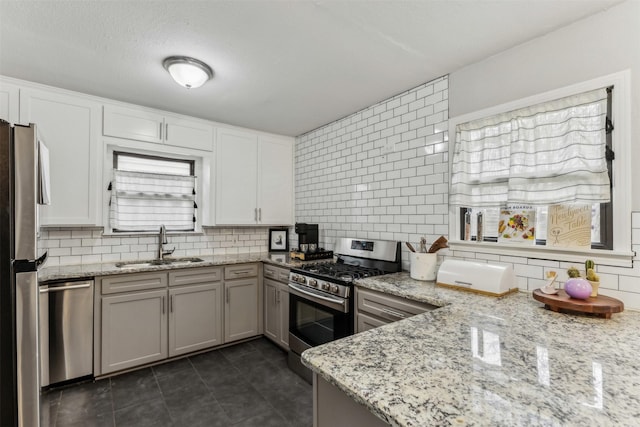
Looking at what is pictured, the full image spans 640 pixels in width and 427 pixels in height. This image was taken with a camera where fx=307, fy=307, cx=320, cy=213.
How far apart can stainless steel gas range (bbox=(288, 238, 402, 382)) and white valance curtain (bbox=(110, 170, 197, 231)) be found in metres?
1.60

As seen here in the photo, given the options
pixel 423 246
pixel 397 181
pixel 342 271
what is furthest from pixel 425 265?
pixel 397 181

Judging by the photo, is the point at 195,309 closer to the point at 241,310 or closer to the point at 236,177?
the point at 241,310

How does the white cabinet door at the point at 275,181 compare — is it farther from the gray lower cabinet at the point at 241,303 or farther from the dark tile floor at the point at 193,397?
the dark tile floor at the point at 193,397

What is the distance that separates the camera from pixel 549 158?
6.07 ft

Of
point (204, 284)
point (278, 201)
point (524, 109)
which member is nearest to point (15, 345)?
point (204, 284)

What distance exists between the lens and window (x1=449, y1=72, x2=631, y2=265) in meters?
1.62

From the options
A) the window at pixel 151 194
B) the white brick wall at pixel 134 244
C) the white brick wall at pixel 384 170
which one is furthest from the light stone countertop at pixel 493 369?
the window at pixel 151 194

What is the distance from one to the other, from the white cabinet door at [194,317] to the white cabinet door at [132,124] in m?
1.54

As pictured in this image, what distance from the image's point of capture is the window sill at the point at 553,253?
62.7 inches

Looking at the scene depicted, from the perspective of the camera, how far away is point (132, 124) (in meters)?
2.99

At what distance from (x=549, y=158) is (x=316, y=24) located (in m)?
1.60

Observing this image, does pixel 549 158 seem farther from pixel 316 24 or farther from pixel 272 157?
pixel 272 157

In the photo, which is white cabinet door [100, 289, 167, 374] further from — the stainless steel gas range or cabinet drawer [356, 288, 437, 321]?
cabinet drawer [356, 288, 437, 321]

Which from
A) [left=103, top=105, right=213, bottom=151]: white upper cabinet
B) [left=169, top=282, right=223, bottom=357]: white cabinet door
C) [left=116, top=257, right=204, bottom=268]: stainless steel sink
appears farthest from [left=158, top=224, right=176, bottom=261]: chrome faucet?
[left=103, top=105, right=213, bottom=151]: white upper cabinet
